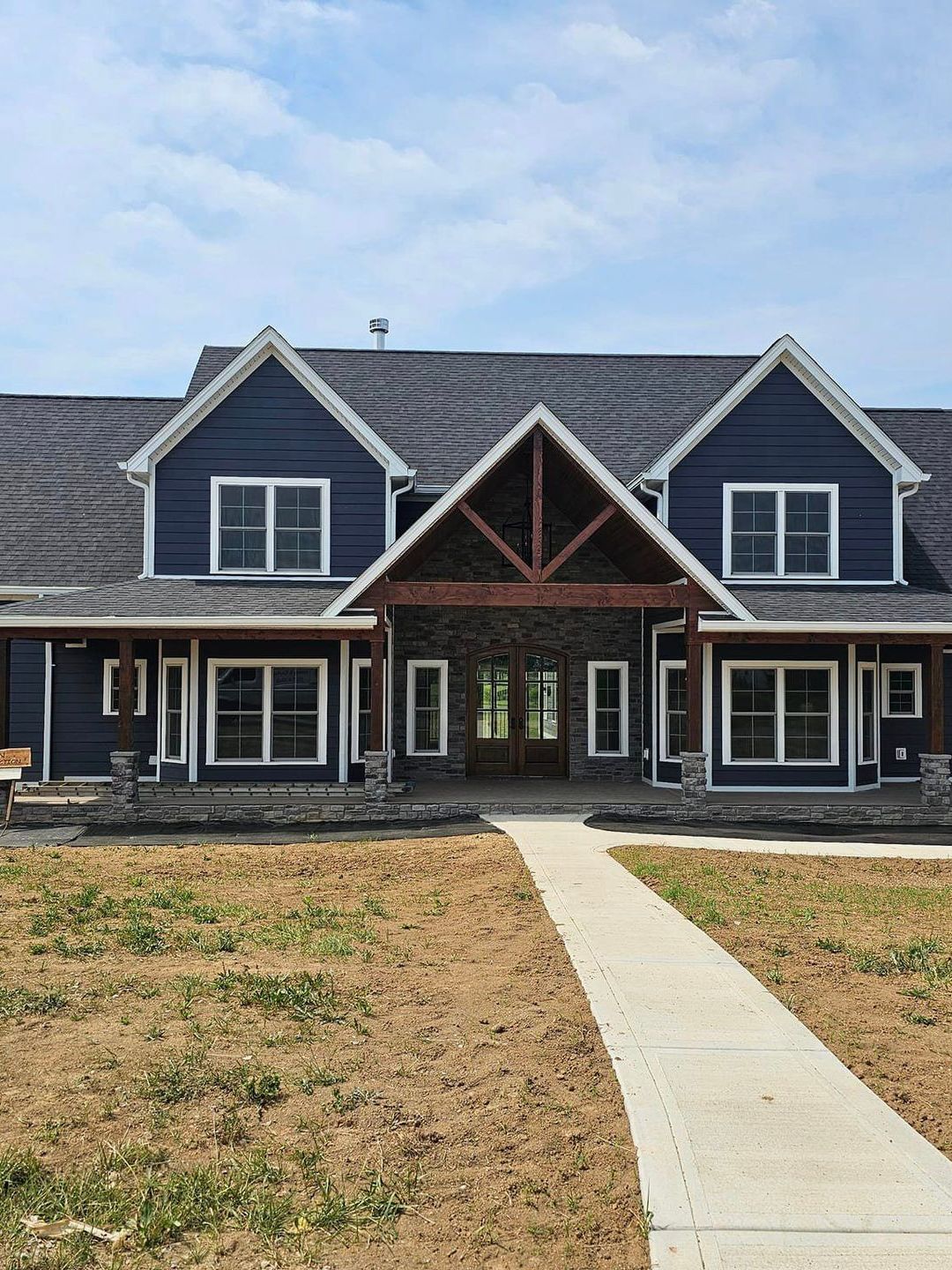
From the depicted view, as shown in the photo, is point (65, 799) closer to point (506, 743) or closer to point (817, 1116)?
A: point (506, 743)

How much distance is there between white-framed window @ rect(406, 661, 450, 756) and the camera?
714 inches

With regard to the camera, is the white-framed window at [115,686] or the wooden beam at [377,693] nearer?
the wooden beam at [377,693]

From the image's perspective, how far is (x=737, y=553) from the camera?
17219 mm

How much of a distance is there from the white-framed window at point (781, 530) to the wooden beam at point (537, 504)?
4444mm

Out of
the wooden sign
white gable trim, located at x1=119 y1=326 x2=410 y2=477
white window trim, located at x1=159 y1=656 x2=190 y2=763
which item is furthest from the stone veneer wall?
the wooden sign

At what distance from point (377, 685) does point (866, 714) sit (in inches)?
339

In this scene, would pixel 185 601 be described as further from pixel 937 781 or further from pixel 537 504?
pixel 937 781

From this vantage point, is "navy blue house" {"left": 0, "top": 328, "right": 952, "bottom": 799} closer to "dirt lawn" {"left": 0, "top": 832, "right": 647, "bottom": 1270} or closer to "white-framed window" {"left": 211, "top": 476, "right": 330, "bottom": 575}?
"white-framed window" {"left": 211, "top": 476, "right": 330, "bottom": 575}

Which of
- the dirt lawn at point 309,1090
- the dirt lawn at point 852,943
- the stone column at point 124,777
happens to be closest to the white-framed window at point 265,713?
the stone column at point 124,777

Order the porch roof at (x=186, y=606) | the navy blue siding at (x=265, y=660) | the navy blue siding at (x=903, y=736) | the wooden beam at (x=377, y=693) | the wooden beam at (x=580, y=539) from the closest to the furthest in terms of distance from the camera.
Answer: the wooden beam at (x=580, y=539) < the porch roof at (x=186, y=606) < the wooden beam at (x=377, y=693) < the navy blue siding at (x=265, y=660) < the navy blue siding at (x=903, y=736)

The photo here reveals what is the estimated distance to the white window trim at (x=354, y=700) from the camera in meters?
16.5

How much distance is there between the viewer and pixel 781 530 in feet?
56.5

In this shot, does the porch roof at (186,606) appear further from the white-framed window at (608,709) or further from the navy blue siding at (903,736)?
the navy blue siding at (903,736)

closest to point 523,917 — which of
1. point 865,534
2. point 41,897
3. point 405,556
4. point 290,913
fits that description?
point 290,913
